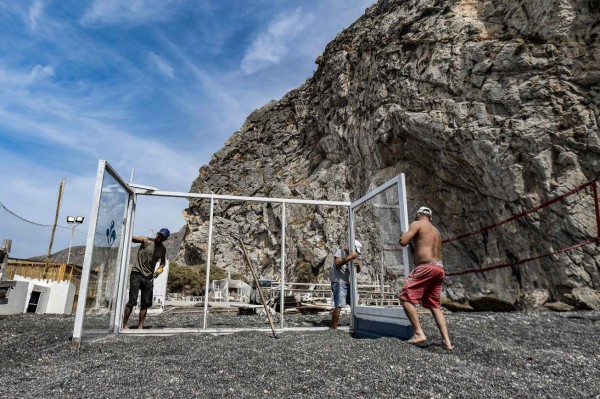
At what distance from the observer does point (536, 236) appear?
13219 millimetres

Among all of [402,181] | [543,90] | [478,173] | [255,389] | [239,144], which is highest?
[239,144]

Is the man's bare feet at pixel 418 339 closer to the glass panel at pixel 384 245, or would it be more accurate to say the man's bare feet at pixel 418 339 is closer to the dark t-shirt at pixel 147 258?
the glass panel at pixel 384 245

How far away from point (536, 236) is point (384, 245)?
9.57 m

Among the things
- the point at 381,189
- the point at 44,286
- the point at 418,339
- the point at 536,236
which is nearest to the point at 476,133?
the point at 536,236

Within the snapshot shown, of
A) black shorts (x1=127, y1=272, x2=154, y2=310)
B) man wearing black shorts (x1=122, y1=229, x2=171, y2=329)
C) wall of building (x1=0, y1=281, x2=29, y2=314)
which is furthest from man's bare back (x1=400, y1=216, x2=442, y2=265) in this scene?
wall of building (x1=0, y1=281, x2=29, y2=314)

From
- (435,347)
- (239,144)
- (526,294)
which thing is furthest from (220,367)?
(239,144)

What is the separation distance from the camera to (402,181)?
218 inches

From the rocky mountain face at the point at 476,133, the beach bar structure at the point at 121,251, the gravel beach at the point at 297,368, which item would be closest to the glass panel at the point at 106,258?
the beach bar structure at the point at 121,251

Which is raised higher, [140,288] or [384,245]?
[384,245]

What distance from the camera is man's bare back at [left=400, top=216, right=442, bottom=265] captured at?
15.6 feet

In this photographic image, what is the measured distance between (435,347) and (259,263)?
1092 inches

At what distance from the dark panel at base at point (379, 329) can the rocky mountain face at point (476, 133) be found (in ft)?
21.6

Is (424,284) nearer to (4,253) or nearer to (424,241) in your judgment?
(424,241)

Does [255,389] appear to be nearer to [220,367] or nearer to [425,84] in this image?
[220,367]
